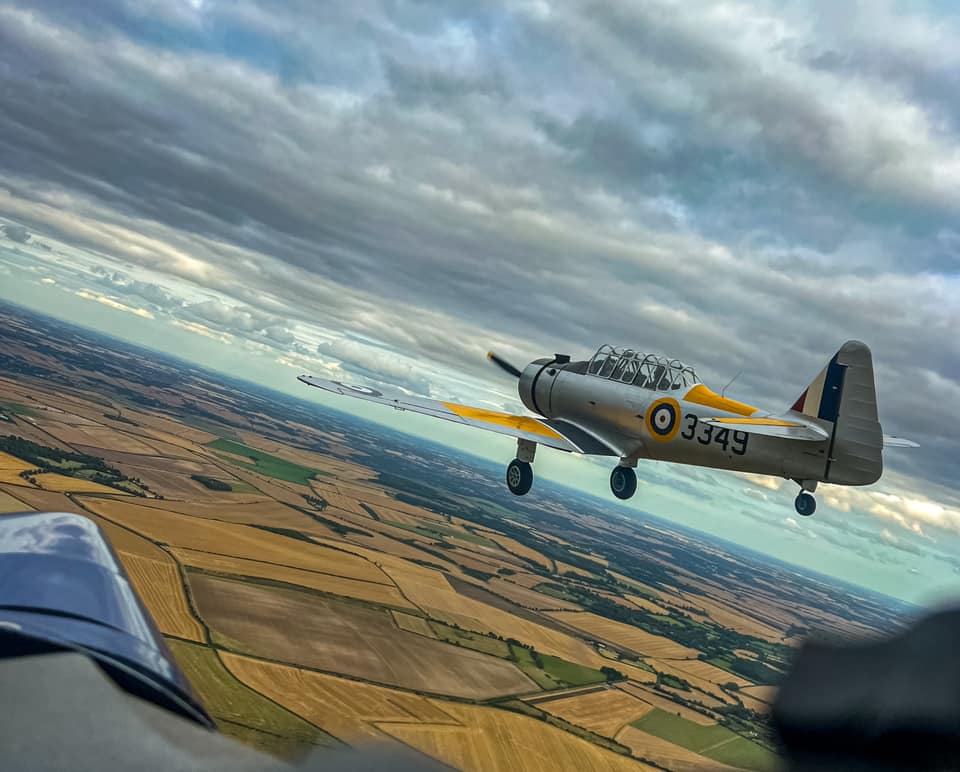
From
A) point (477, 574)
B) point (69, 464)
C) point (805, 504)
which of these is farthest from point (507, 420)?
point (69, 464)

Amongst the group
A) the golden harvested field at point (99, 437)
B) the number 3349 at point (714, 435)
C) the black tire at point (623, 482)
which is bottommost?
the golden harvested field at point (99, 437)

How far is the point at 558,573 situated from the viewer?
74750mm

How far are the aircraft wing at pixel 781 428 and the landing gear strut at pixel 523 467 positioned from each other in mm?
3858

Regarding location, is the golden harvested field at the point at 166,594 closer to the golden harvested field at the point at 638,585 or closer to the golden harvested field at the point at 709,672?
the golden harvested field at the point at 709,672

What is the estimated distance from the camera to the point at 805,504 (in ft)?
33.8

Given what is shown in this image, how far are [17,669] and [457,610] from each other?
5329 cm

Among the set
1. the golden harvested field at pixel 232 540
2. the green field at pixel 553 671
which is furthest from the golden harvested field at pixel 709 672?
the golden harvested field at pixel 232 540

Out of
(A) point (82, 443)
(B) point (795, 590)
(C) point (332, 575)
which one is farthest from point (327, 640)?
(B) point (795, 590)

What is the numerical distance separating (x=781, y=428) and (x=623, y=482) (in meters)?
3.44

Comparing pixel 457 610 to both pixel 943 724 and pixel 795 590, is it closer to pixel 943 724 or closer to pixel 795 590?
pixel 943 724

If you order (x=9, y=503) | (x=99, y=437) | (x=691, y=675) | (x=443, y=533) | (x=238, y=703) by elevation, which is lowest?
(x=99, y=437)

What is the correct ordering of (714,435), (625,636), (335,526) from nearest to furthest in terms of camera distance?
(714,435), (625,636), (335,526)

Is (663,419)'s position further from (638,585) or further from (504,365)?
(638,585)

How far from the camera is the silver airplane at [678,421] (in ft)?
33.2
